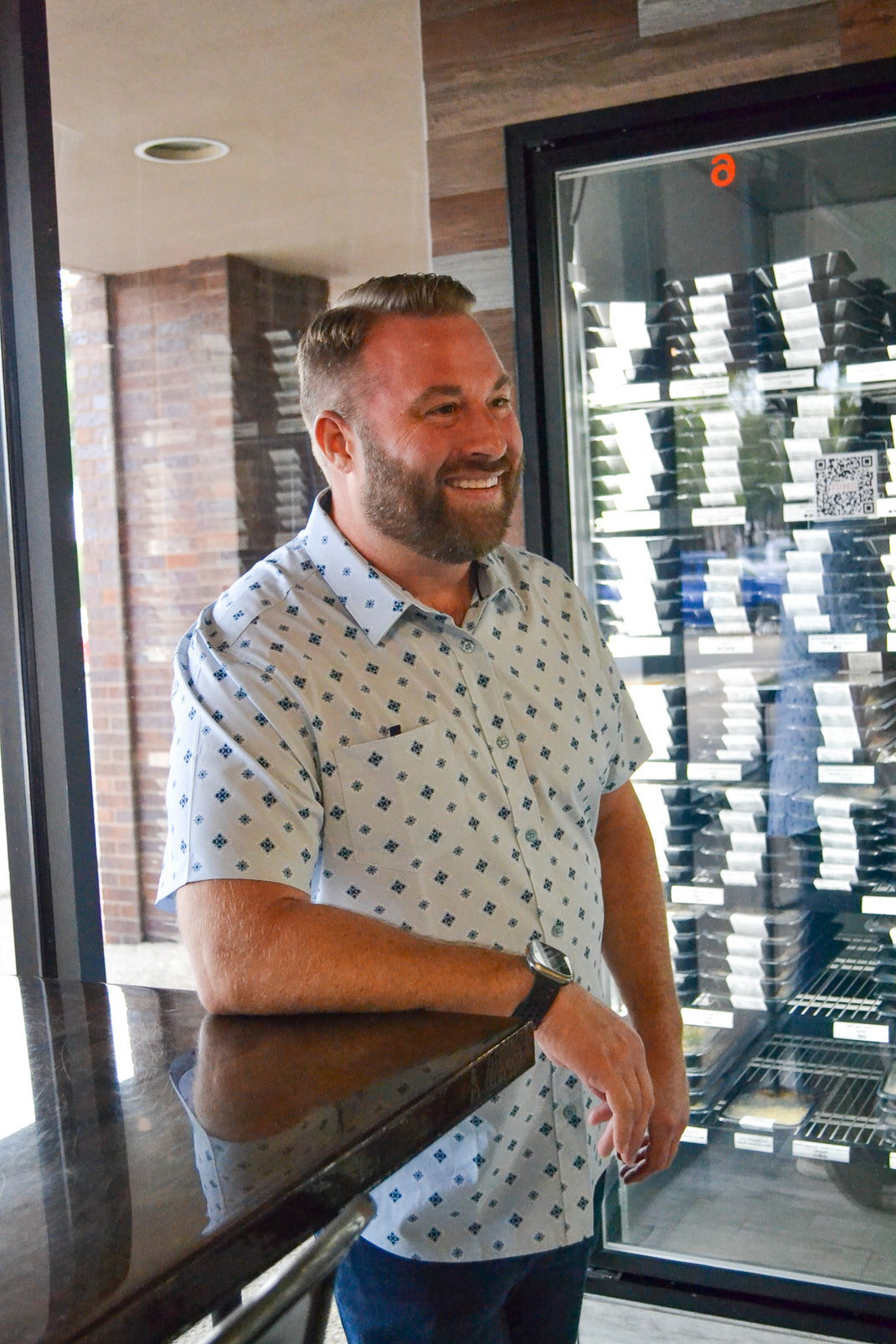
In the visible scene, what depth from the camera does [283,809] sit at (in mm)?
1362

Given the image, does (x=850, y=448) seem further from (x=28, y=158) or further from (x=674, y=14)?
(x=28, y=158)

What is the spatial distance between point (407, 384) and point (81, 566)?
1.45 metres

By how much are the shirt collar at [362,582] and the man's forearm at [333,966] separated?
0.40 meters

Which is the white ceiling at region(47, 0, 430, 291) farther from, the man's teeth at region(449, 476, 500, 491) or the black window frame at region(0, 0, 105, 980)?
the man's teeth at region(449, 476, 500, 491)

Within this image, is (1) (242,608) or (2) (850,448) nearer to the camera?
(1) (242,608)

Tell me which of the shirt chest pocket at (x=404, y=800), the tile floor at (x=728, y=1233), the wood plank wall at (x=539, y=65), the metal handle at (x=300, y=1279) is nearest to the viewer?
the metal handle at (x=300, y=1279)

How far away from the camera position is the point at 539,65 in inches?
101

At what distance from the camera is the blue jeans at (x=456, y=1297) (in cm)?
148


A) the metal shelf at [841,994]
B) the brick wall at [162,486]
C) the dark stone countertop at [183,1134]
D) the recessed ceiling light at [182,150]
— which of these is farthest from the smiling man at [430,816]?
the recessed ceiling light at [182,150]

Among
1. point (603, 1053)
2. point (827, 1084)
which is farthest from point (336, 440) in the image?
point (827, 1084)

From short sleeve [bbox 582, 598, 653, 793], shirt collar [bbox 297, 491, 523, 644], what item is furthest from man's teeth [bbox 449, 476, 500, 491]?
short sleeve [bbox 582, 598, 653, 793]

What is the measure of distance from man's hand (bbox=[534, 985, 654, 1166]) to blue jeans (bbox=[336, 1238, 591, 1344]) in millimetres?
352

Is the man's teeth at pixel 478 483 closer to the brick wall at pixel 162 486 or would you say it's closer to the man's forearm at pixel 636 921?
the man's forearm at pixel 636 921

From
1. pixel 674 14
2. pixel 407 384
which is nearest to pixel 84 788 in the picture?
pixel 407 384
